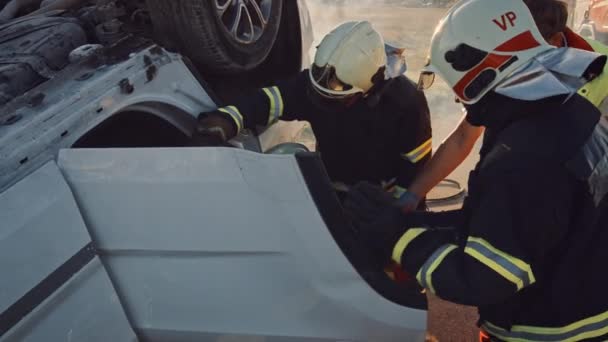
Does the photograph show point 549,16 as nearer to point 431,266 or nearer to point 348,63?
point 348,63

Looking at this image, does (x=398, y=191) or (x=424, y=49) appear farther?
(x=424, y=49)

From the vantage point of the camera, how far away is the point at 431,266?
1564 millimetres

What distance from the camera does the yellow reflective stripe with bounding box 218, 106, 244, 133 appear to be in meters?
2.39

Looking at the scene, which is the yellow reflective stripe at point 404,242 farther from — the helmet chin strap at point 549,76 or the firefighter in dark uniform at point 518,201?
the helmet chin strap at point 549,76

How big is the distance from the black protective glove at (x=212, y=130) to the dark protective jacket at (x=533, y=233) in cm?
94

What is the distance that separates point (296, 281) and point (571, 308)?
785mm

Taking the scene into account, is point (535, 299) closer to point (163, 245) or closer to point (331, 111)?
point (163, 245)

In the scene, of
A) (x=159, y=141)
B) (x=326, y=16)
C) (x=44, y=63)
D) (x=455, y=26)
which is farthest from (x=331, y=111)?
(x=326, y=16)

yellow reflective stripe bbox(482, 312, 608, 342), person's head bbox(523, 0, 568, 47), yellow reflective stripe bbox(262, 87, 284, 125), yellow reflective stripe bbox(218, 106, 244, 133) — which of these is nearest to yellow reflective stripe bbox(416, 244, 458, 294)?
yellow reflective stripe bbox(482, 312, 608, 342)

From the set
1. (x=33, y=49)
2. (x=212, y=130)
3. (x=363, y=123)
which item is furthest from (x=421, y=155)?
(x=33, y=49)

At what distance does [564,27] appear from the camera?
2016 mm

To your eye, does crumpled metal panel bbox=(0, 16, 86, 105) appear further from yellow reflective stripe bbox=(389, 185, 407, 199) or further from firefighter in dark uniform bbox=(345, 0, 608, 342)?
yellow reflective stripe bbox=(389, 185, 407, 199)

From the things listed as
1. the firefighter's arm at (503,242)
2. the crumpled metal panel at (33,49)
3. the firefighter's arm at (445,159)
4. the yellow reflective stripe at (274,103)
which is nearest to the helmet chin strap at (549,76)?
the firefighter's arm at (503,242)

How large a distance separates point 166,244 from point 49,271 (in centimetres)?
30
